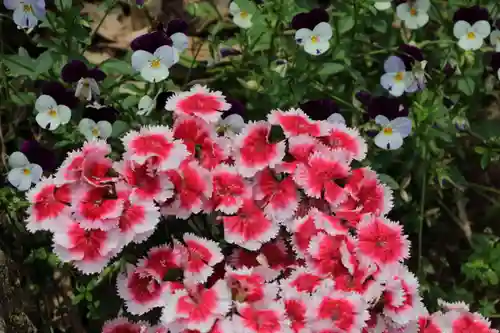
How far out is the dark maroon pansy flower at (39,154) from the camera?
2121 mm

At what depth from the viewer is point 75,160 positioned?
1.81 m

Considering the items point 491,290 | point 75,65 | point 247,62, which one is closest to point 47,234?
point 75,65

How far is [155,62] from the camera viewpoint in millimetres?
2135

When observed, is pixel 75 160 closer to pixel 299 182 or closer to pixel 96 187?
pixel 96 187

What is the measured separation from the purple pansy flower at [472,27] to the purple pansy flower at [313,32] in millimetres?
425

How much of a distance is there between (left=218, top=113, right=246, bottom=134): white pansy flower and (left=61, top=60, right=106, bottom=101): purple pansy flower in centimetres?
36

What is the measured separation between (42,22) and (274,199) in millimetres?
1004

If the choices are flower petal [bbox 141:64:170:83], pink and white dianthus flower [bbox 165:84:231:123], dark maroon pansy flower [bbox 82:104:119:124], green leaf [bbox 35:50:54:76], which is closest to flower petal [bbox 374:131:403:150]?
pink and white dianthus flower [bbox 165:84:231:123]

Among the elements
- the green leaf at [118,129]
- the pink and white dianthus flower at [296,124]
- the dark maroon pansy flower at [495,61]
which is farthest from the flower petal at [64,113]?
the dark maroon pansy flower at [495,61]

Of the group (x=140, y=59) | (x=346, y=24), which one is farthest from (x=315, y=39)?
(x=140, y=59)

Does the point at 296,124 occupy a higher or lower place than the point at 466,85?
higher

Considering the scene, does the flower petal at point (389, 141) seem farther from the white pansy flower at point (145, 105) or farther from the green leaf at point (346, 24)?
the white pansy flower at point (145, 105)

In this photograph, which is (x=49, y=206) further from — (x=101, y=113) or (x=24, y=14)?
(x=24, y=14)

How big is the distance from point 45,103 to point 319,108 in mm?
740
